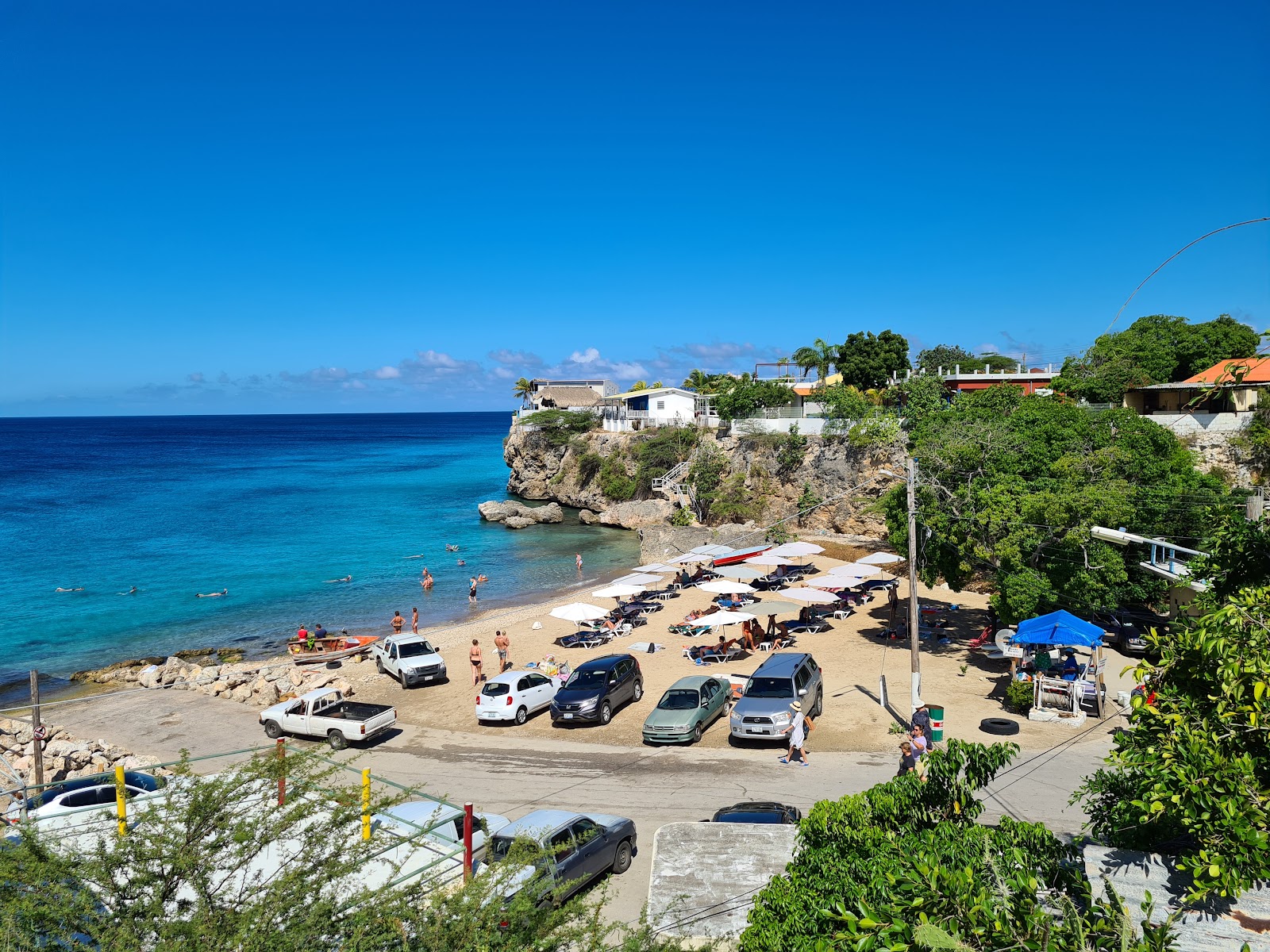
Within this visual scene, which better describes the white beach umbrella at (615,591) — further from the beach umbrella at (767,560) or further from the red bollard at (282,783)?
the red bollard at (282,783)

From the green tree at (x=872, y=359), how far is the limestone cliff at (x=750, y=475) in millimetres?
16705

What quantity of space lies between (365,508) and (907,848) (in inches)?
2914

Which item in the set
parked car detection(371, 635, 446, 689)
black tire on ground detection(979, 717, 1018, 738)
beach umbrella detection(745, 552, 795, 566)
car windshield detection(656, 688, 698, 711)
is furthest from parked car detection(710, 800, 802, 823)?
beach umbrella detection(745, 552, 795, 566)

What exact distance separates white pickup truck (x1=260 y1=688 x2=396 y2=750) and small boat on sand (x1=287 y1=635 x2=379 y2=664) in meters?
8.61

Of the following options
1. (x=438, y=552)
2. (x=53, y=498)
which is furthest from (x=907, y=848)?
(x=53, y=498)

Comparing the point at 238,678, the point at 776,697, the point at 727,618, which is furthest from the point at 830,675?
the point at 238,678

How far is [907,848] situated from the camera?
20.3 ft

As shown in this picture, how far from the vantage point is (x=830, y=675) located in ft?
72.6

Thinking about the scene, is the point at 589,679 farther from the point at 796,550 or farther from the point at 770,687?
the point at 796,550

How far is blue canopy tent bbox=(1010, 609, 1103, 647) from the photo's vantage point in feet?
58.7

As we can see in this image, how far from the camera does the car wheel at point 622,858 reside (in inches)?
456

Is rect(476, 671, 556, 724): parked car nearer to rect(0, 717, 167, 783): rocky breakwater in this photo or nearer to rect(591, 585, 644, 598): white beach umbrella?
rect(0, 717, 167, 783): rocky breakwater

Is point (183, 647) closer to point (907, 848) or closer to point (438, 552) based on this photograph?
point (438, 552)

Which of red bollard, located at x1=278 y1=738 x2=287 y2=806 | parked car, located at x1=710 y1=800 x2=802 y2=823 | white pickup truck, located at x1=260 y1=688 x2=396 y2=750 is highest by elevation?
red bollard, located at x1=278 y1=738 x2=287 y2=806
